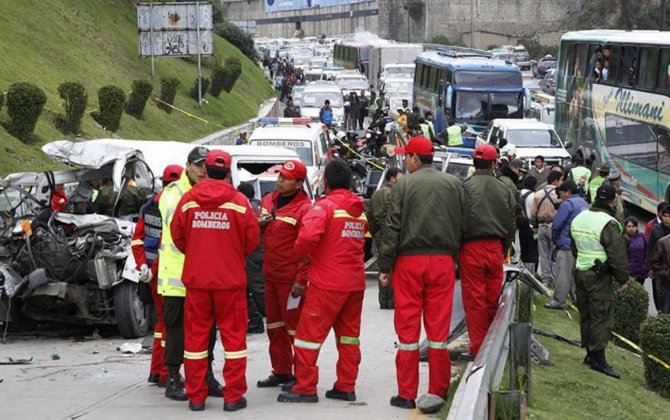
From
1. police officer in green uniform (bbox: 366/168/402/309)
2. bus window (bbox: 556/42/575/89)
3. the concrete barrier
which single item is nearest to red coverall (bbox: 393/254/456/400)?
police officer in green uniform (bbox: 366/168/402/309)

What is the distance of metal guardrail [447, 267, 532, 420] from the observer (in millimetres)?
6422

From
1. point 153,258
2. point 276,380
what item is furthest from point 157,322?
point 276,380

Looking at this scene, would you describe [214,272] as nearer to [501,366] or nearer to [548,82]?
[501,366]

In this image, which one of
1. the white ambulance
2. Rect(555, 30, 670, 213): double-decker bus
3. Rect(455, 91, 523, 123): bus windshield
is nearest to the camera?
the white ambulance

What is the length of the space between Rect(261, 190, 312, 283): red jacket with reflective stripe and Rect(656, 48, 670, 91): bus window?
1779cm

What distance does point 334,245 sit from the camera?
31.0 ft

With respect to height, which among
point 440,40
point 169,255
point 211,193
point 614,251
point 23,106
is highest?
point 211,193

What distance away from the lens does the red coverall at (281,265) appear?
985 centimetres

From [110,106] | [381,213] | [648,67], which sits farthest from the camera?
[110,106]

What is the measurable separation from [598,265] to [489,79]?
27838 millimetres

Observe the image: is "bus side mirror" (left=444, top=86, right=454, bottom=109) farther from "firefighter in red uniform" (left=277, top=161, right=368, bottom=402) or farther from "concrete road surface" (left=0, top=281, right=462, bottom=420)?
"firefighter in red uniform" (left=277, top=161, right=368, bottom=402)

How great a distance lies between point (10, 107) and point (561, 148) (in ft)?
40.5

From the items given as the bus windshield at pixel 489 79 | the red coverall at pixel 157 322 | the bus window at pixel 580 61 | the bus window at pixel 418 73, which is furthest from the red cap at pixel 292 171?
the bus window at pixel 418 73

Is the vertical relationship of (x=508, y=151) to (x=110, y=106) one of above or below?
above
